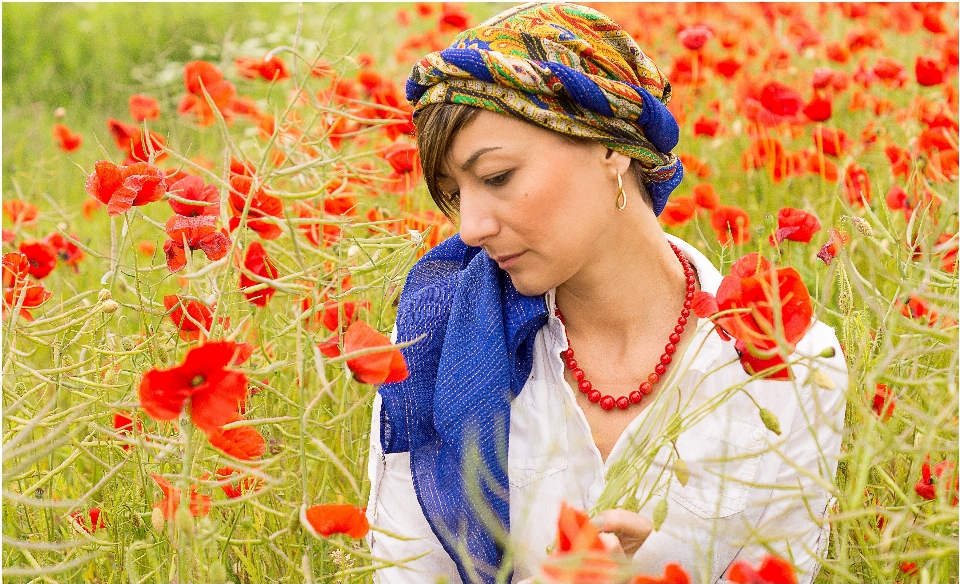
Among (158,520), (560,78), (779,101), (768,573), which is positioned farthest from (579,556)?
(779,101)

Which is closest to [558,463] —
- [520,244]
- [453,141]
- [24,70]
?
[520,244]

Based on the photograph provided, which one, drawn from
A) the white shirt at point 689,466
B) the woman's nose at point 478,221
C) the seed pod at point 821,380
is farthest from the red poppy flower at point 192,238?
the seed pod at point 821,380

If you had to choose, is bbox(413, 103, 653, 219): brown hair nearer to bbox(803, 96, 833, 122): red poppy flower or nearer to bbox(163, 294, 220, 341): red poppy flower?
bbox(163, 294, 220, 341): red poppy flower

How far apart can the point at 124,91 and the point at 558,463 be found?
3.67 metres

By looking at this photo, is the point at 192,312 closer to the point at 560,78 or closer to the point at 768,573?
the point at 560,78

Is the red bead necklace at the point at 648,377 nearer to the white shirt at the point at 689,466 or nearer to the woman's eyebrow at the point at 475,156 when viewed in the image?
the white shirt at the point at 689,466

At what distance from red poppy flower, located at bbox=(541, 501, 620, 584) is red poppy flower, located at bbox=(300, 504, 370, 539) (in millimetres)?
210

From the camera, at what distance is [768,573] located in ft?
2.31

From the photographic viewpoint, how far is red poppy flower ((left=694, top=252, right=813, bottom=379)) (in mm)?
929

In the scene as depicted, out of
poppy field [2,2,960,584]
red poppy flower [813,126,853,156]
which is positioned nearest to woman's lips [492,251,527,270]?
poppy field [2,2,960,584]

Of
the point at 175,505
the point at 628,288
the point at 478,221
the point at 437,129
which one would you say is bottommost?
the point at 175,505

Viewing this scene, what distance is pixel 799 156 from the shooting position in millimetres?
2426

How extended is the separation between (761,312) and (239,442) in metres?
0.53

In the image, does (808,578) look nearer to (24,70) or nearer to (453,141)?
(453,141)
